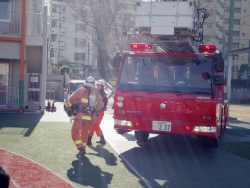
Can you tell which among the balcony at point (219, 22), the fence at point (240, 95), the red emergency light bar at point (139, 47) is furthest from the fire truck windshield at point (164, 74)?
the balcony at point (219, 22)

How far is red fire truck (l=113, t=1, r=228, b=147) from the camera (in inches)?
394

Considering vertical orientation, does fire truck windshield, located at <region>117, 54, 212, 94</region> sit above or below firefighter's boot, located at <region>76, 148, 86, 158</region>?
above

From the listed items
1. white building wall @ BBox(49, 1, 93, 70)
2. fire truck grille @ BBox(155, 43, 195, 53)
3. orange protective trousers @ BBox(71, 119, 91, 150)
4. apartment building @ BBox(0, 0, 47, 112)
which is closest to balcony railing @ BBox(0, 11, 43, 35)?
apartment building @ BBox(0, 0, 47, 112)

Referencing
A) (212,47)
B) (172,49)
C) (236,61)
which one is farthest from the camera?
(236,61)

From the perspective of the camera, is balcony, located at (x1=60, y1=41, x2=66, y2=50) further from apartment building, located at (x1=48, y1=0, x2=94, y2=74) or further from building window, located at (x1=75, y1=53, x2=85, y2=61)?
building window, located at (x1=75, y1=53, x2=85, y2=61)

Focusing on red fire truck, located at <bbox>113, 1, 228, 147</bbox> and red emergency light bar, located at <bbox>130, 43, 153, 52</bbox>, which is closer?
red fire truck, located at <bbox>113, 1, 228, 147</bbox>

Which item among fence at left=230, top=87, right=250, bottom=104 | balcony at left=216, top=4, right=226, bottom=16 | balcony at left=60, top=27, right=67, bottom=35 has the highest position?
balcony at left=216, top=4, right=226, bottom=16

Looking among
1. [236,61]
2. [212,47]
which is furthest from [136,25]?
[236,61]

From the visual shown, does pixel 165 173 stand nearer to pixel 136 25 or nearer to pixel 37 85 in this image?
pixel 136 25

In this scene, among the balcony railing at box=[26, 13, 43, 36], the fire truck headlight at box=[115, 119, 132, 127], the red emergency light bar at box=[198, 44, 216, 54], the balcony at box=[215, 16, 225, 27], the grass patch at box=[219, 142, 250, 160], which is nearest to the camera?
the fire truck headlight at box=[115, 119, 132, 127]

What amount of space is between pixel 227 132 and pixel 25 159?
1045cm

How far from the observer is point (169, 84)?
10.3 meters

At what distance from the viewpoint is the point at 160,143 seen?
1270 cm

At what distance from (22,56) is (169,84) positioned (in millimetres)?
11433
